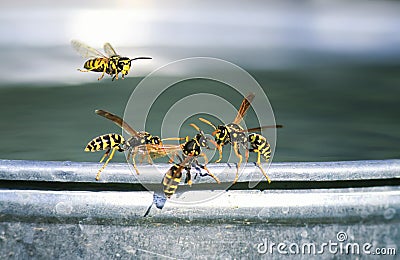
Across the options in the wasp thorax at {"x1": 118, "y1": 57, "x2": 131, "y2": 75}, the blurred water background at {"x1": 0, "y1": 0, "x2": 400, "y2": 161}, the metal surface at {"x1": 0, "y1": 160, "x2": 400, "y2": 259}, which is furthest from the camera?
the blurred water background at {"x1": 0, "y1": 0, "x2": 400, "y2": 161}

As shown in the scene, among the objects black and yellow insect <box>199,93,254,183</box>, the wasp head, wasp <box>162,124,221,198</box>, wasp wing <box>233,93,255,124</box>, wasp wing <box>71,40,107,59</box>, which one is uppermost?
wasp wing <box>71,40,107,59</box>

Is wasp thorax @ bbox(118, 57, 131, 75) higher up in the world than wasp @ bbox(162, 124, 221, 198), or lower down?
higher up

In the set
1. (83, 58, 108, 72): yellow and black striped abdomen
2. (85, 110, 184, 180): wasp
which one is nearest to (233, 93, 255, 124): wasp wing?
(85, 110, 184, 180): wasp

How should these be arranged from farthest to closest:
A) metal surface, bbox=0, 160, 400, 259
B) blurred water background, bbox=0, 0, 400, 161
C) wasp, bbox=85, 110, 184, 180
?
blurred water background, bbox=0, 0, 400, 161, wasp, bbox=85, 110, 184, 180, metal surface, bbox=0, 160, 400, 259

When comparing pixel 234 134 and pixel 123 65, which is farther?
pixel 123 65

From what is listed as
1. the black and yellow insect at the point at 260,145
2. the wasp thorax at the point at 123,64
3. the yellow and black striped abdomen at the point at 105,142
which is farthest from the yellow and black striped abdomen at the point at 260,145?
the wasp thorax at the point at 123,64

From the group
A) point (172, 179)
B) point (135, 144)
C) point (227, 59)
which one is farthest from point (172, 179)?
point (227, 59)

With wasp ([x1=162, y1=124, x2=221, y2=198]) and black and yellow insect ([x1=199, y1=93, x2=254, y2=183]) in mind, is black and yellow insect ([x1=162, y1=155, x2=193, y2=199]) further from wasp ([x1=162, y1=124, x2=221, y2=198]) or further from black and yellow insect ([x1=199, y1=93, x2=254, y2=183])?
black and yellow insect ([x1=199, y1=93, x2=254, y2=183])

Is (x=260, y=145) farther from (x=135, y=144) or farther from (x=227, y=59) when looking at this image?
(x=227, y=59)
